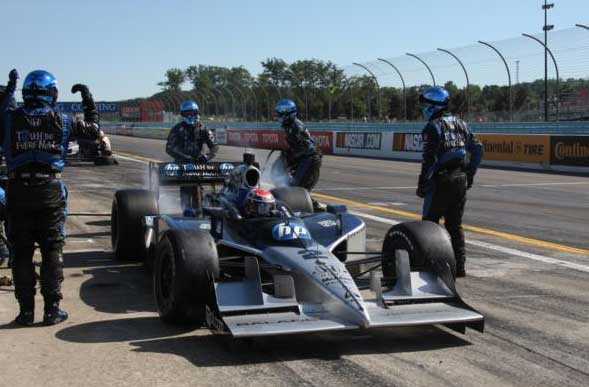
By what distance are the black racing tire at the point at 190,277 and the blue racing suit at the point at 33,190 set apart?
0.95 metres

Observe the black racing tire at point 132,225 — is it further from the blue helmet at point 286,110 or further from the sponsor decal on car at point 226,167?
the blue helmet at point 286,110

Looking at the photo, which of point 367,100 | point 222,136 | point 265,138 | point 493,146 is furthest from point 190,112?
point 367,100

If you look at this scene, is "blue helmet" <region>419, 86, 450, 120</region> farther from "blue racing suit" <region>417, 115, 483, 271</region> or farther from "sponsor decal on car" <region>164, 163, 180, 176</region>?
"sponsor decal on car" <region>164, 163, 180, 176</region>

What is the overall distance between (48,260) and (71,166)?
1993cm

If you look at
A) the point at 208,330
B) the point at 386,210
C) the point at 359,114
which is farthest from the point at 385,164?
the point at 359,114

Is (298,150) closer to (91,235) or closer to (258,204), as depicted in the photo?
(91,235)

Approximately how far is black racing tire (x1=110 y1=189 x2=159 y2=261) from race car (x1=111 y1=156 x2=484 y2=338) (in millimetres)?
Answer: 1240

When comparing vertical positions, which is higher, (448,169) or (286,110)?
(286,110)

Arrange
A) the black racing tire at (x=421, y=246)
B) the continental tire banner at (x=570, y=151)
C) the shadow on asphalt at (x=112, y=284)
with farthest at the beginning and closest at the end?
1. the continental tire banner at (x=570, y=151)
2. the shadow on asphalt at (x=112, y=284)
3. the black racing tire at (x=421, y=246)

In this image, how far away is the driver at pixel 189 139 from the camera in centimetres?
1060

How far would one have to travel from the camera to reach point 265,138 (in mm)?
41438

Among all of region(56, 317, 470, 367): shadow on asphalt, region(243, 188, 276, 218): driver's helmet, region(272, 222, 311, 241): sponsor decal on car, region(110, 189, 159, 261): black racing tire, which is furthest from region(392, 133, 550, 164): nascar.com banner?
region(56, 317, 470, 367): shadow on asphalt

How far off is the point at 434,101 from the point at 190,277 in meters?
3.30

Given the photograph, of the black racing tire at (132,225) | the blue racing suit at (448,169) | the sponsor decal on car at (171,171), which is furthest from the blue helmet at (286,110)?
the blue racing suit at (448,169)
